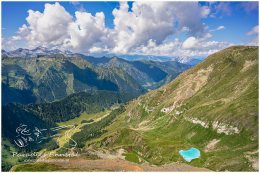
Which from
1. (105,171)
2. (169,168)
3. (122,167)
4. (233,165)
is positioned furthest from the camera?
(233,165)

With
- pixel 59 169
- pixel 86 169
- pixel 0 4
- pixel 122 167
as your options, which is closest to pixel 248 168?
pixel 122 167

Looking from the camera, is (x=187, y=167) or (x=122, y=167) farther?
(x=187, y=167)

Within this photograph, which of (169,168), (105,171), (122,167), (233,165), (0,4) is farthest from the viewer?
(233,165)

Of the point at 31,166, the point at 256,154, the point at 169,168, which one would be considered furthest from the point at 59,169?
the point at 256,154

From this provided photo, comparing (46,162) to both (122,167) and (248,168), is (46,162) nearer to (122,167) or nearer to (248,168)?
(122,167)

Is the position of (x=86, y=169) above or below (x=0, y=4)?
below

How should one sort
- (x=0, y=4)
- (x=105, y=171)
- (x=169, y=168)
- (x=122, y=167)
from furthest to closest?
(x=169, y=168)
(x=122, y=167)
(x=105, y=171)
(x=0, y=4)

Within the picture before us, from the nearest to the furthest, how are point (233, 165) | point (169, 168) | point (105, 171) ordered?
point (105, 171) → point (169, 168) → point (233, 165)

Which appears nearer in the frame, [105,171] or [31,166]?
[105,171]

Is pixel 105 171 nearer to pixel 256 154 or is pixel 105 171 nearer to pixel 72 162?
pixel 72 162
